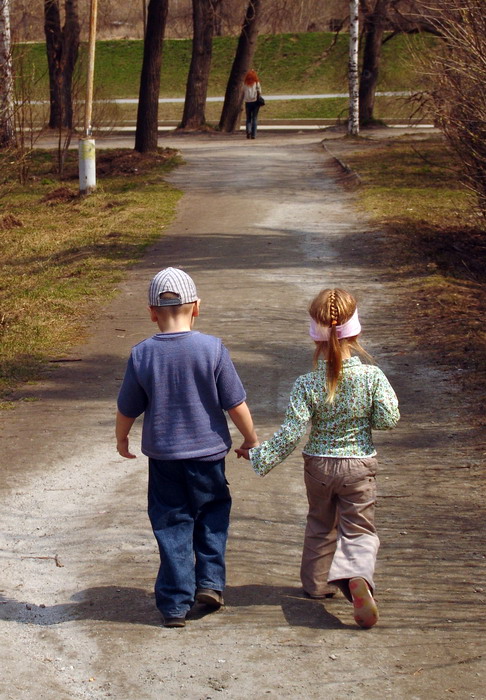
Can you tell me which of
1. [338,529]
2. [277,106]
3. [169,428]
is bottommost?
[277,106]

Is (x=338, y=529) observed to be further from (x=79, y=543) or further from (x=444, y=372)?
(x=444, y=372)

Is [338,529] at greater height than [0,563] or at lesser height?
greater

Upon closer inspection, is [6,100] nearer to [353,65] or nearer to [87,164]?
[87,164]

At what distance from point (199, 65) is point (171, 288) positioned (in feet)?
91.0

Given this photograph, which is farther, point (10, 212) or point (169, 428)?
point (10, 212)

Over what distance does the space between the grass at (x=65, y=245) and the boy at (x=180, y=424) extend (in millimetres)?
3563

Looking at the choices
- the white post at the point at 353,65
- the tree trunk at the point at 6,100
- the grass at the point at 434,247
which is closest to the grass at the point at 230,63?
the white post at the point at 353,65

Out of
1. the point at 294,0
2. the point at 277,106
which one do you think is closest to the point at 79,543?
the point at 294,0

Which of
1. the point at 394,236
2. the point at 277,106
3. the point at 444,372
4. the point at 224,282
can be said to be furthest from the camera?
the point at 277,106

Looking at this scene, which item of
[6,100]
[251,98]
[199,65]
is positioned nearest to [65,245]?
[6,100]

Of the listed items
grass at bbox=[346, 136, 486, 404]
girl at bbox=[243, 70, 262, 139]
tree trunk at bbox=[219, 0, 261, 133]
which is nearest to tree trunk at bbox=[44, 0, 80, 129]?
tree trunk at bbox=[219, 0, 261, 133]

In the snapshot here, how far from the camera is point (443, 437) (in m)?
6.35

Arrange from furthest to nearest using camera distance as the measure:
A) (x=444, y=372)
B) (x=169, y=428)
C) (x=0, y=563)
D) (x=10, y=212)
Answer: (x=10, y=212) → (x=444, y=372) → (x=0, y=563) → (x=169, y=428)

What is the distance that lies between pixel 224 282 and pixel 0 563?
662cm
